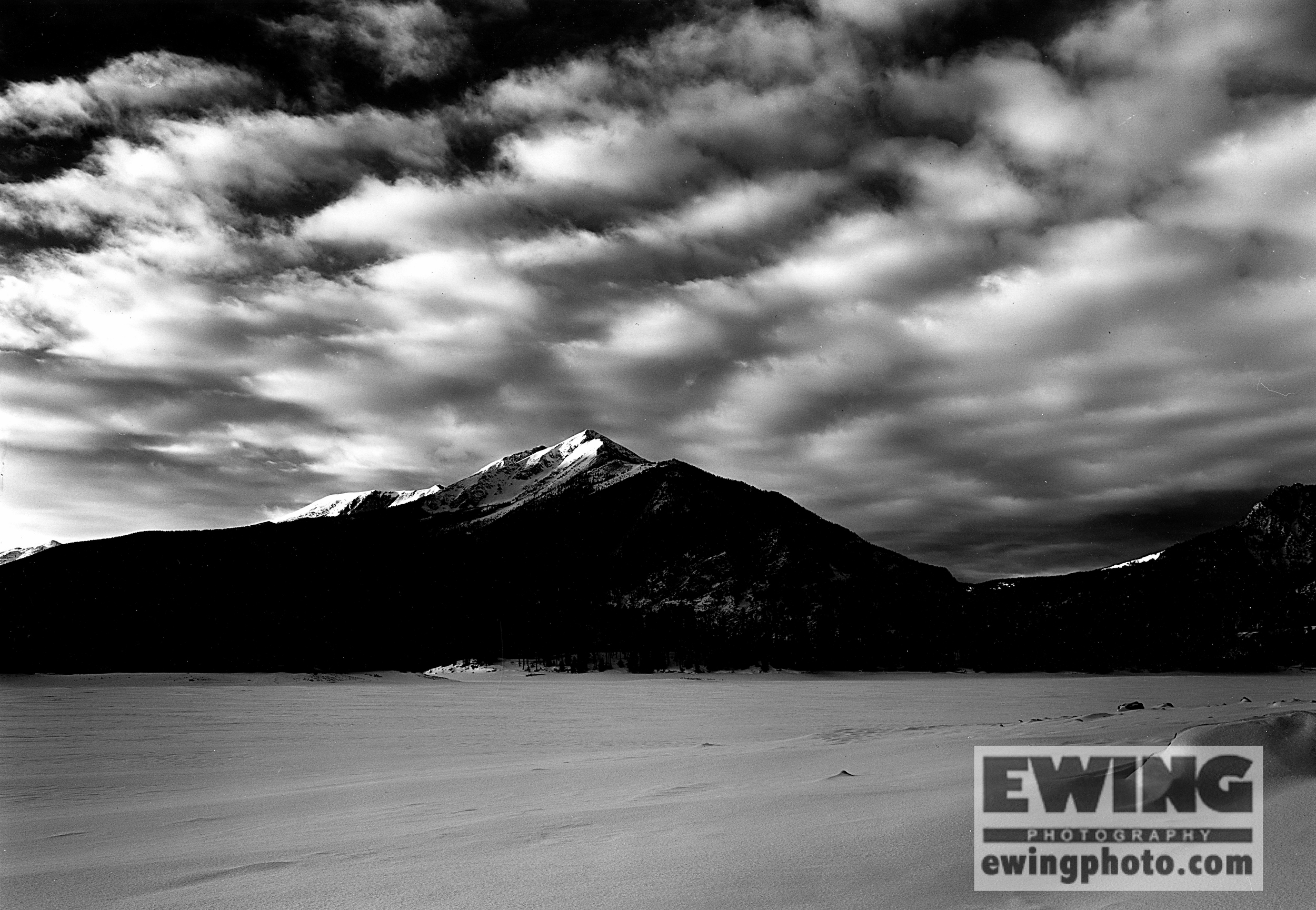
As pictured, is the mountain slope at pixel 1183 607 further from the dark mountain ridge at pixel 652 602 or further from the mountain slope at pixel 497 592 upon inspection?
the mountain slope at pixel 497 592

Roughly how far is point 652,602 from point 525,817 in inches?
4209

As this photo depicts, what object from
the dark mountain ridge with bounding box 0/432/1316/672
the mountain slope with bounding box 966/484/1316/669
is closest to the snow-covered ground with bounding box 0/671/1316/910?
the dark mountain ridge with bounding box 0/432/1316/672

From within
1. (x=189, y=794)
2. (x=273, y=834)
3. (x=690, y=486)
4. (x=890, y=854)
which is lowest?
(x=189, y=794)

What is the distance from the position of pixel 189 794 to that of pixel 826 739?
24.6 ft

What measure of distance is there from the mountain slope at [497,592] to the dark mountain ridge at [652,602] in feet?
1.06

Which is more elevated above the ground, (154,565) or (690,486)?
(690,486)

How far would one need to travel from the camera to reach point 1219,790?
3.64 m

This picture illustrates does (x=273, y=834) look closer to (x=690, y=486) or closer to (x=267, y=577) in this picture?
(x=267, y=577)

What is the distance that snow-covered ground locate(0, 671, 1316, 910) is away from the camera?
2.98 metres

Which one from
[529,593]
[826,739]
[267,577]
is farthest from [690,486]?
[826,739]

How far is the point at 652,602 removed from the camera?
111 m

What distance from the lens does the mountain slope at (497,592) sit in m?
80.6

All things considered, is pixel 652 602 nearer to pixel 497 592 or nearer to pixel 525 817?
pixel 497 592

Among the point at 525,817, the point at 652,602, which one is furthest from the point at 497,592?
the point at 525,817
